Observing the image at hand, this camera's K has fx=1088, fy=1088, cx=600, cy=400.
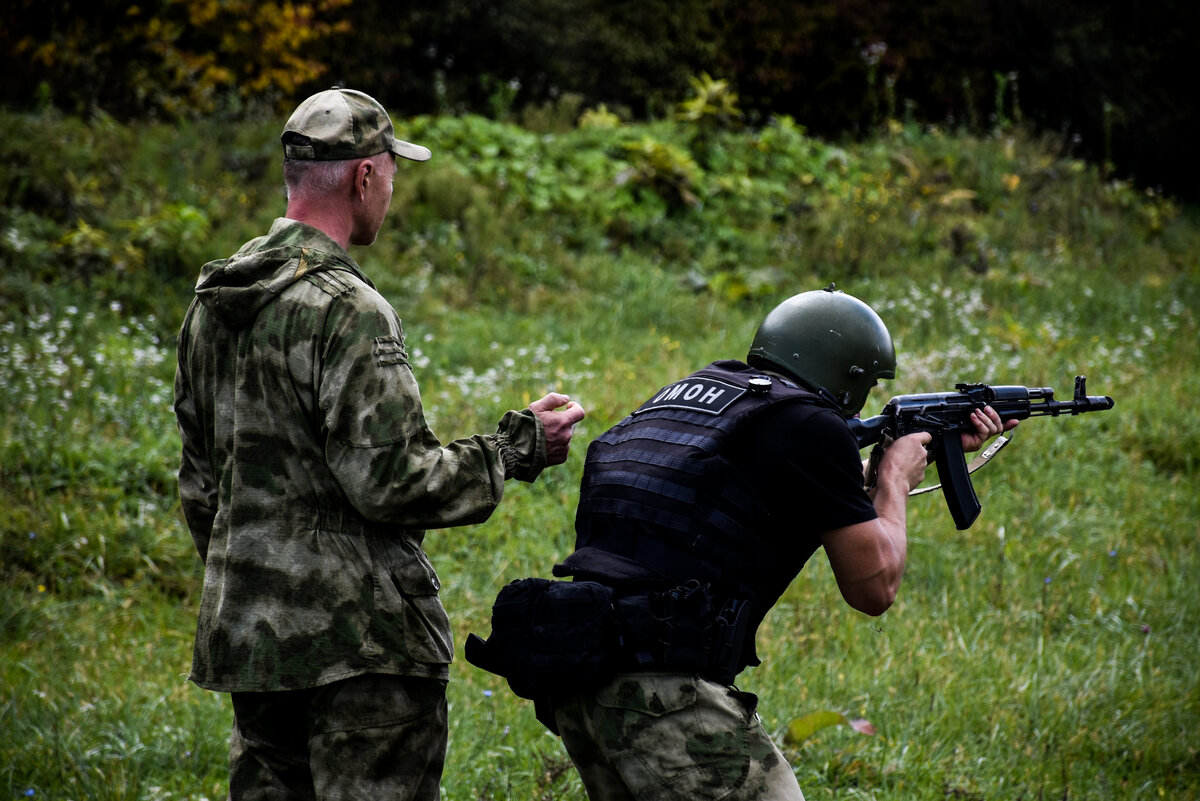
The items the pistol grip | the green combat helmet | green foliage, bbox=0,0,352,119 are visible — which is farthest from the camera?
green foliage, bbox=0,0,352,119

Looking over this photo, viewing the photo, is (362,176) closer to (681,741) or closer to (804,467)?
(804,467)

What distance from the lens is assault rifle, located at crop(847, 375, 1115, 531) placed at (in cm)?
307

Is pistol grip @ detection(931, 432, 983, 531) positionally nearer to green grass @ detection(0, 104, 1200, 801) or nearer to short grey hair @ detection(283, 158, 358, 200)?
green grass @ detection(0, 104, 1200, 801)

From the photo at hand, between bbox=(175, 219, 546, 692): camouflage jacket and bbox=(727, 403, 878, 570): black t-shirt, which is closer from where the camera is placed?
bbox=(175, 219, 546, 692): camouflage jacket

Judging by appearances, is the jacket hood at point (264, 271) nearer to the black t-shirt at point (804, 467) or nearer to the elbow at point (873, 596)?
the black t-shirt at point (804, 467)

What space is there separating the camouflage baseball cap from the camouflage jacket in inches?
7.1

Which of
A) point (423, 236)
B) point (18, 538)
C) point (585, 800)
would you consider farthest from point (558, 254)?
point (585, 800)

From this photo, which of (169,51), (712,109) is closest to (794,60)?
(712,109)

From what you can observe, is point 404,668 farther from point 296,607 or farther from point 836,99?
point 836,99

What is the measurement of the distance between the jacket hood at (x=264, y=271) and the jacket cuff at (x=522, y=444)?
1.51 ft

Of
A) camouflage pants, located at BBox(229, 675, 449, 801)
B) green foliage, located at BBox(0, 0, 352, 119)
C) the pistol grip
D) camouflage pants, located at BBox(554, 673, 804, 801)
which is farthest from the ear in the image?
green foliage, located at BBox(0, 0, 352, 119)

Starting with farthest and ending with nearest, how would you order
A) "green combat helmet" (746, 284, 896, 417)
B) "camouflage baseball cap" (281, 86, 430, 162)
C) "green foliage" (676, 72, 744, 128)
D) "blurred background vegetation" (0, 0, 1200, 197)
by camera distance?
"blurred background vegetation" (0, 0, 1200, 197), "green foliage" (676, 72, 744, 128), "green combat helmet" (746, 284, 896, 417), "camouflage baseball cap" (281, 86, 430, 162)

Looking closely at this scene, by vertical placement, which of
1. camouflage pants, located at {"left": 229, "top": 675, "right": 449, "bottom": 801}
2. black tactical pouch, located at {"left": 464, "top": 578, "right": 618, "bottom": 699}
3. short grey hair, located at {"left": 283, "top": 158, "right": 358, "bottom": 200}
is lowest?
→ camouflage pants, located at {"left": 229, "top": 675, "right": 449, "bottom": 801}

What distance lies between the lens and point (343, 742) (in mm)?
2314
